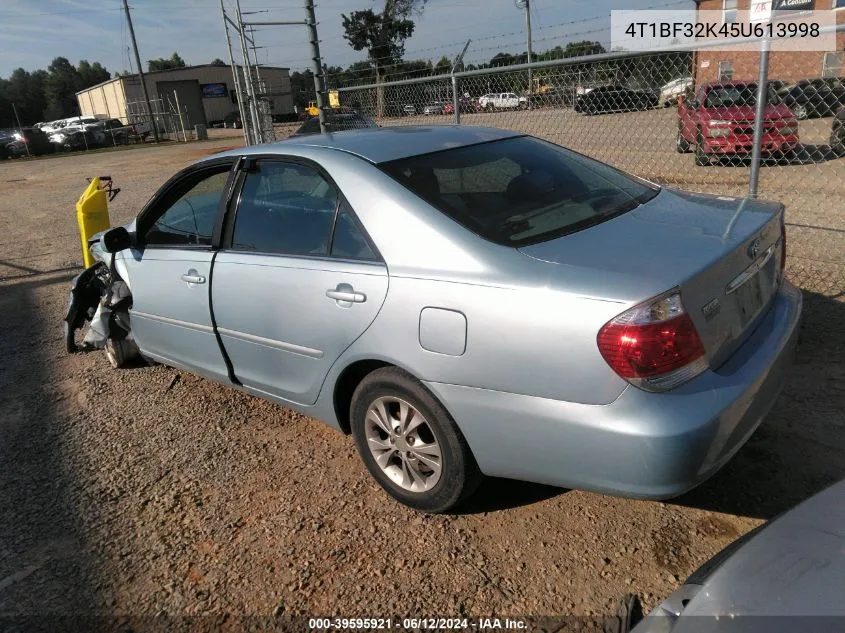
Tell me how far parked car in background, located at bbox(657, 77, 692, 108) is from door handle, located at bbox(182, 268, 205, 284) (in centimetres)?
528

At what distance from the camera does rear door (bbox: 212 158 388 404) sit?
2727 mm

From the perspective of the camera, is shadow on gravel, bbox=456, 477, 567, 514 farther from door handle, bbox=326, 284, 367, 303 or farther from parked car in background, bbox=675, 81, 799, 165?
parked car in background, bbox=675, 81, 799, 165

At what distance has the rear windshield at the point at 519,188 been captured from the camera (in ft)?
8.51

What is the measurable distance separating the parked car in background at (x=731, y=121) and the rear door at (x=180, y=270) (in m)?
5.81

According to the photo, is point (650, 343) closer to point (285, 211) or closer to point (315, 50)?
point (285, 211)

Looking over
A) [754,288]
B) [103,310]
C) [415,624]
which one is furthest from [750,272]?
[103,310]

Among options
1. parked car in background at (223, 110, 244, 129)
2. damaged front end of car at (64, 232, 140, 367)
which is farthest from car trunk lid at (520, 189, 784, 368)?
parked car in background at (223, 110, 244, 129)

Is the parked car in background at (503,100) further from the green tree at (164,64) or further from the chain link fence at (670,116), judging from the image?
the green tree at (164,64)

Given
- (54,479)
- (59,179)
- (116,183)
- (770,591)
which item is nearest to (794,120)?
(770,591)

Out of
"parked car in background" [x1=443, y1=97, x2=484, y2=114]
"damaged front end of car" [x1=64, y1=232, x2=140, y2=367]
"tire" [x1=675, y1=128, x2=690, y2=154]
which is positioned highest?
"parked car in background" [x1=443, y1=97, x2=484, y2=114]

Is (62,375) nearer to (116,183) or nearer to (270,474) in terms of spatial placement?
(270,474)

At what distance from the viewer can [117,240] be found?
396 cm

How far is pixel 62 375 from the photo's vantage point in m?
4.68

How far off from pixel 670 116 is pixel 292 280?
6.26m
